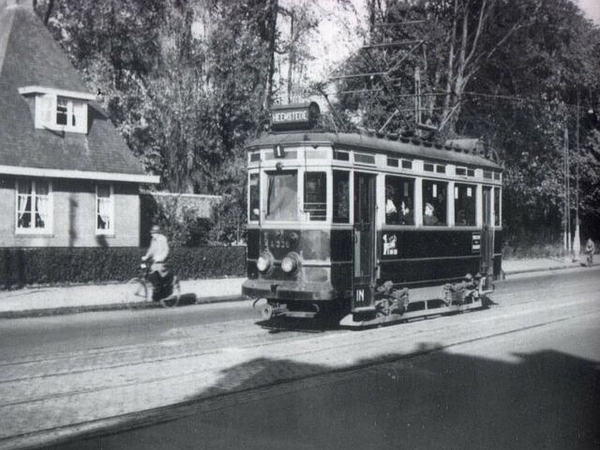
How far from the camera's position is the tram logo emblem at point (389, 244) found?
13.2 m

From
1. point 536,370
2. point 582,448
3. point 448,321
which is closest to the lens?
point 582,448

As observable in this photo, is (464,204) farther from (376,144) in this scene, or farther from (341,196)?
(341,196)

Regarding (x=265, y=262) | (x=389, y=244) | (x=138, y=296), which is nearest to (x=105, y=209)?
(x=138, y=296)

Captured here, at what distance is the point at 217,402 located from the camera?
768 cm

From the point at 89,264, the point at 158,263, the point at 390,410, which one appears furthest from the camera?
the point at 89,264

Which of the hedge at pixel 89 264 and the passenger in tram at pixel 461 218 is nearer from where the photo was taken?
the passenger in tram at pixel 461 218

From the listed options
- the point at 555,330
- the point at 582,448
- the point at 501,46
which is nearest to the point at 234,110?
the point at 501,46

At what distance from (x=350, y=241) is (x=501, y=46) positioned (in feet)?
81.2

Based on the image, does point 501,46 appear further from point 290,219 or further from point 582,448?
point 582,448

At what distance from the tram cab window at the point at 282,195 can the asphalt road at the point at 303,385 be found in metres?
2.02

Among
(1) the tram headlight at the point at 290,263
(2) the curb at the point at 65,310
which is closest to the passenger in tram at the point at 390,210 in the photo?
(1) the tram headlight at the point at 290,263

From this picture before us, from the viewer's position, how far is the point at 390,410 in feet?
24.0

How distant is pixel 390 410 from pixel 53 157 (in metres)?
20.0

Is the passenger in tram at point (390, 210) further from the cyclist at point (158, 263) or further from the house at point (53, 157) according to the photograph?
the house at point (53, 157)
